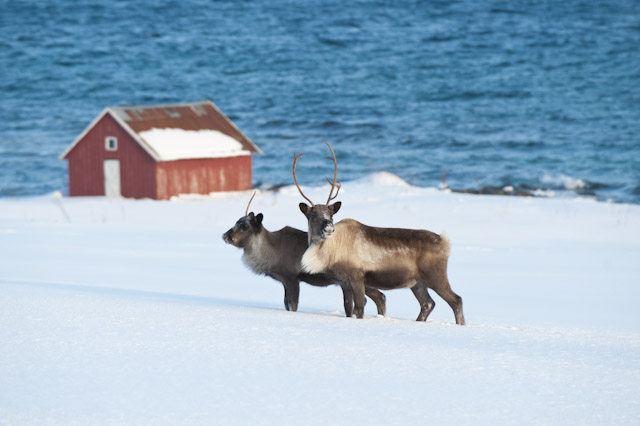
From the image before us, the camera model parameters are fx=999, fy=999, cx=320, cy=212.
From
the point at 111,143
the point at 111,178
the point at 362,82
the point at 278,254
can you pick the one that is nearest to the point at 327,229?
the point at 278,254

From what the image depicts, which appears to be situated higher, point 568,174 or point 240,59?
point 240,59

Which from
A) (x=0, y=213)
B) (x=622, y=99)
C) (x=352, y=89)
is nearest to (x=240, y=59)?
(x=352, y=89)

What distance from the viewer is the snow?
2466cm

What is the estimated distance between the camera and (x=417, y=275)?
859 cm

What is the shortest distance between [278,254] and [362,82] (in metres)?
43.3

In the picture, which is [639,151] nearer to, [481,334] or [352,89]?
[352,89]

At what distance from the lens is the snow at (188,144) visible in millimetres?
24656

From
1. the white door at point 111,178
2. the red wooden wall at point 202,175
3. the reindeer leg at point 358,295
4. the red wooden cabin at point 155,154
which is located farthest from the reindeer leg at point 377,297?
the white door at point 111,178

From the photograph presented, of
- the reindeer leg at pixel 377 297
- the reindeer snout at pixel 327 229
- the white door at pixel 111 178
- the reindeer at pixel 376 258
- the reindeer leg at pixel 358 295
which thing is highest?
the reindeer snout at pixel 327 229

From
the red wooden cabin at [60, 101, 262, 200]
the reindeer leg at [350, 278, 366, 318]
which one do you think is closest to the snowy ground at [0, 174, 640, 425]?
the reindeer leg at [350, 278, 366, 318]

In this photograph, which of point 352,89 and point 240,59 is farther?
point 240,59

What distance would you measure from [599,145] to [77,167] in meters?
20.3

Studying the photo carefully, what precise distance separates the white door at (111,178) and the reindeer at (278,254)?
55.0 ft

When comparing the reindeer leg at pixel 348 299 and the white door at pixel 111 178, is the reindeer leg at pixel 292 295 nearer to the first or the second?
the reindeer leg at pixel 348 299
